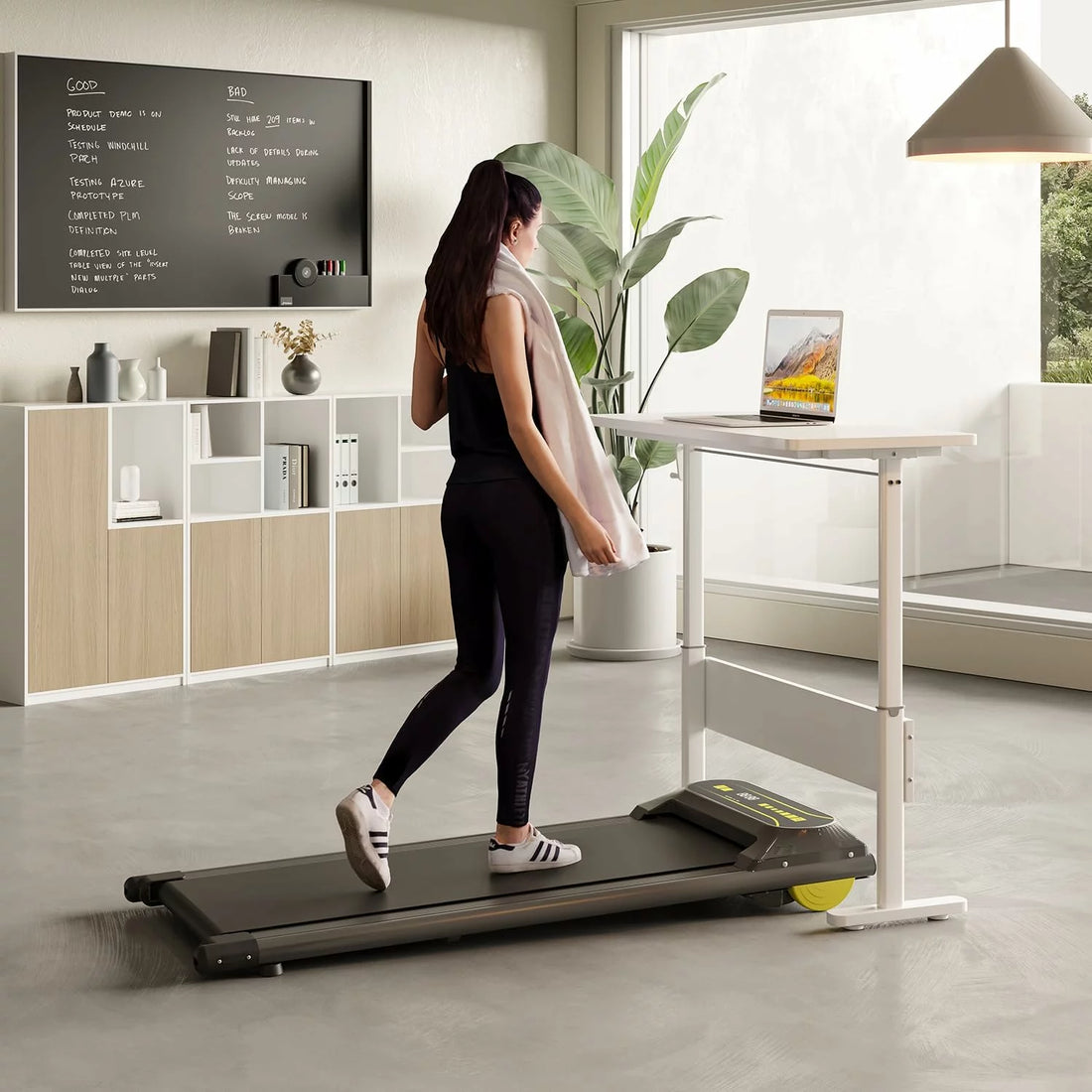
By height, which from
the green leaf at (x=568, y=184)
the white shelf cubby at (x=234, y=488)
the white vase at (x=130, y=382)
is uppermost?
the green leaf at (x=568, y=184)

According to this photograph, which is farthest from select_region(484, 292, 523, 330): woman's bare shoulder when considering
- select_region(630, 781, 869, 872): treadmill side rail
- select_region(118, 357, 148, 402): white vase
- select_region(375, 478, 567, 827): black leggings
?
select_region(118, 357, 148, 402): white vase

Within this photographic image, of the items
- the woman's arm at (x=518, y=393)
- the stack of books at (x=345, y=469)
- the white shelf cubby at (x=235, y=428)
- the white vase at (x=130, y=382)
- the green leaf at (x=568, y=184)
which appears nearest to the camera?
the woman's arm at (x=518, y=393)

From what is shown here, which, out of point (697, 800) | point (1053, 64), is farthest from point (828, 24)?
point (697, 800)

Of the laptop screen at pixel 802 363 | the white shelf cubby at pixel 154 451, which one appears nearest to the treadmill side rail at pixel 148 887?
the laptop screen at pixel 802 363

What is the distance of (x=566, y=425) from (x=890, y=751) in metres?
0.95

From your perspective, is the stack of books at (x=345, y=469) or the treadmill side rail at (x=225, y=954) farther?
the stack of books at (x=345, y=469)

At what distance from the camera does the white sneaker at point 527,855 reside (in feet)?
12.0

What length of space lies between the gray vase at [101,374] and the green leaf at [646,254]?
2.03m

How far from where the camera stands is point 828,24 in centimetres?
685

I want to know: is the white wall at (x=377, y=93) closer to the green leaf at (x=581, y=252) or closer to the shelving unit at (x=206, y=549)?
the shelving unit at (x=206, y=549)

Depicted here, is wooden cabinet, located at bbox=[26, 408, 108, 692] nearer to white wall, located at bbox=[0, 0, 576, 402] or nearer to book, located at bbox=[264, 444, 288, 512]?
white wall, located at bbox=[0, 0, 576, 402]

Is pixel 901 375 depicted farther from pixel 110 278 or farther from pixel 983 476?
pixel 110 278

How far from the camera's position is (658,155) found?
681 cm

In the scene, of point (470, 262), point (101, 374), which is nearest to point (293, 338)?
point (101, 374)
